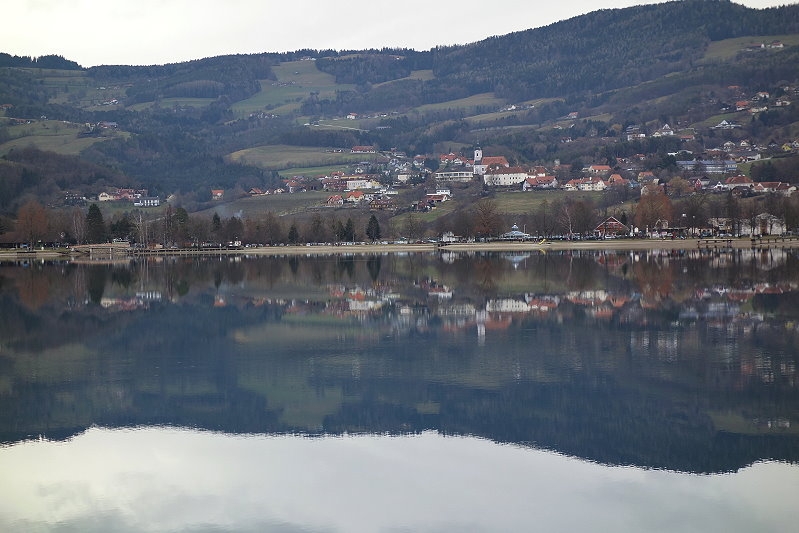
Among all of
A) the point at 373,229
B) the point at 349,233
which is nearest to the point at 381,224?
the point at 349,233

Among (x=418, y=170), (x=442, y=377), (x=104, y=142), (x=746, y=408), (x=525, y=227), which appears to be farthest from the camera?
(x=104, y=142)

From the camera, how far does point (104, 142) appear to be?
174 metres

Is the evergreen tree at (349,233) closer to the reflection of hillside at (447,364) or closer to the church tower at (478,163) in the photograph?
the church tower at (478,163)

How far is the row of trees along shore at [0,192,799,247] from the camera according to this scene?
89250mm

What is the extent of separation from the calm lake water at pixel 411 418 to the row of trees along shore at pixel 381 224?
56.4m

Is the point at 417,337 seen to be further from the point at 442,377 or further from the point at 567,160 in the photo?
the point at 567,160

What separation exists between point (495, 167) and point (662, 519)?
130m

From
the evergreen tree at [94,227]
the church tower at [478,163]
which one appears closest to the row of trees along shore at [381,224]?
the evergreen tree at [94,227]

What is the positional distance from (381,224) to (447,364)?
8232cm

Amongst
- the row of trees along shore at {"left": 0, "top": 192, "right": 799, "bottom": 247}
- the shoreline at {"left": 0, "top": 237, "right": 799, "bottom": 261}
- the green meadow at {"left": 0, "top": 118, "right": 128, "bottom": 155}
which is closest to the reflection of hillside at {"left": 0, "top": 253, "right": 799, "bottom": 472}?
the shoreline at {"left": 0, "top": 237, "right": 799, "bottom": 261}

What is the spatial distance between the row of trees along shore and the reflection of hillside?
49080 mm

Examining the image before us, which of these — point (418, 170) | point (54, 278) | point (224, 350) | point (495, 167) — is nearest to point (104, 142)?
point (418, 170)

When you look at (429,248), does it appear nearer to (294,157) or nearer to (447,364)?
(447,364)

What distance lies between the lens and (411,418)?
1717 cm
